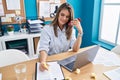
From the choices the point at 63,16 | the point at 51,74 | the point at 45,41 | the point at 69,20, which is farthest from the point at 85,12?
the point at 51,74

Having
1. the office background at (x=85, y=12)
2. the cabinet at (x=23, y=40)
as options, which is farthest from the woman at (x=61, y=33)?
the office background at (x=85, y=12)

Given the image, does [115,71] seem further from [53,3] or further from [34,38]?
[53,3]

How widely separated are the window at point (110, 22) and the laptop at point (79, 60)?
1467 mm

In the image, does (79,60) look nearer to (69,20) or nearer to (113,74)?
(113,74)

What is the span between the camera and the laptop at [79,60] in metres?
1.03

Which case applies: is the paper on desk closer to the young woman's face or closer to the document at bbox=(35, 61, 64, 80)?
the document at bbox=(35, 61, 64, 80)

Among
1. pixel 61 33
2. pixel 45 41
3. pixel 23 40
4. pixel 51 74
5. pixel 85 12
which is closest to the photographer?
pixel 51 74

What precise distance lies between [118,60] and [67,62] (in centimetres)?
52

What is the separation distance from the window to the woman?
1191 mm

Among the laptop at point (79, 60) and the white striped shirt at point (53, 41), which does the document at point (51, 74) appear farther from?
the white striped shirt at point (53, 41)

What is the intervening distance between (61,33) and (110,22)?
4.66ft

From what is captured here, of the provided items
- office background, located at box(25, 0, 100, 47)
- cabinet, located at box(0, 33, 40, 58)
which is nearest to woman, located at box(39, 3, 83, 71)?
cabinet, located at box(0, 33, 40, 58)

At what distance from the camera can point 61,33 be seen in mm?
1593

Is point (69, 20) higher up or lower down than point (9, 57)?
higher up
